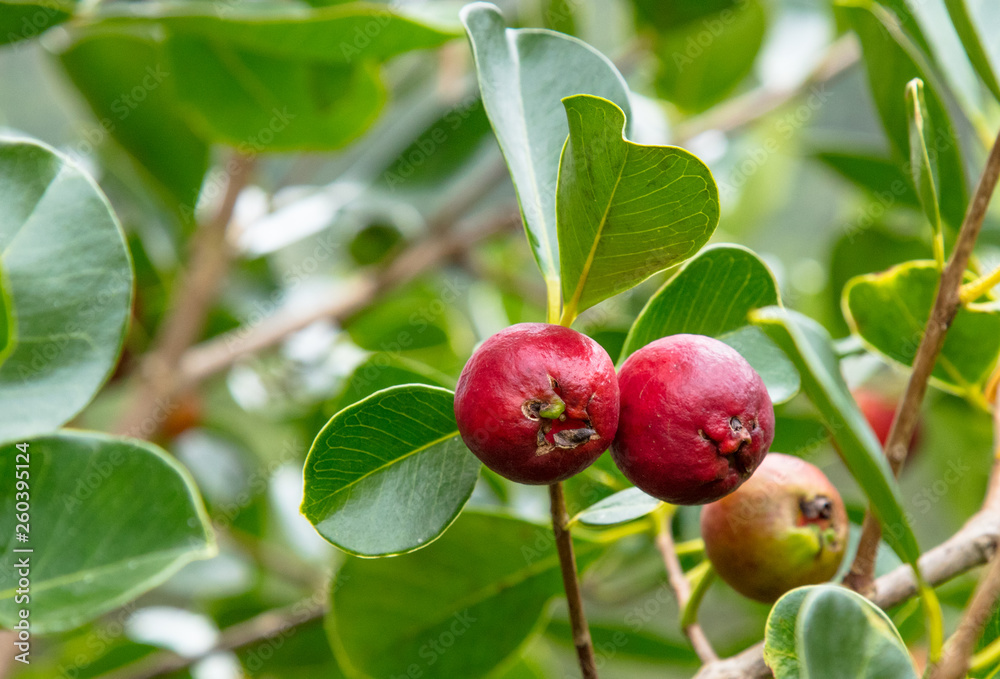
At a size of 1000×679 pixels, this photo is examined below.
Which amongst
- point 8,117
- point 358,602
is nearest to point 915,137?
point 358,602

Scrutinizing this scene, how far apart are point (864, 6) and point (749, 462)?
1.76 ft

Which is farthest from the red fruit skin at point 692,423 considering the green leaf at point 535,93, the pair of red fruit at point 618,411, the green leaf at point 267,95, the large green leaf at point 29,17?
the green leaf at point 267,95

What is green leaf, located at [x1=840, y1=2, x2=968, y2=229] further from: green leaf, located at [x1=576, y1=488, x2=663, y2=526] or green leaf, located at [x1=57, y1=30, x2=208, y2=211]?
green leaf, located at [x1=57, y1=30, x2=208, y2=211]

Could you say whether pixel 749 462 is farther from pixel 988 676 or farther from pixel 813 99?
pixel 813 99

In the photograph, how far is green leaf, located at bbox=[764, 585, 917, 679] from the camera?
1.62 ft

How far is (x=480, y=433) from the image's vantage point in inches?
20.2

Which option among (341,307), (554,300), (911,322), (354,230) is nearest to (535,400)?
(554,300)

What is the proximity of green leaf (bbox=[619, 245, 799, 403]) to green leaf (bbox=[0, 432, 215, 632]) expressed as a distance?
41 cm

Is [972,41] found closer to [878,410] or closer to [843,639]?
[843,639]

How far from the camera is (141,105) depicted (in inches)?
56.2

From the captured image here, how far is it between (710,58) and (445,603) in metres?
1.20

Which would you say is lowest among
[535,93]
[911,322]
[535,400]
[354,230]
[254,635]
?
[254,635]

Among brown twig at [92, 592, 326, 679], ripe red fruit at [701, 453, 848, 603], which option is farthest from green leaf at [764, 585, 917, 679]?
brown twig at [92, 592, 326, 679]

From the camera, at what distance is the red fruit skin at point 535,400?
0.51 m
